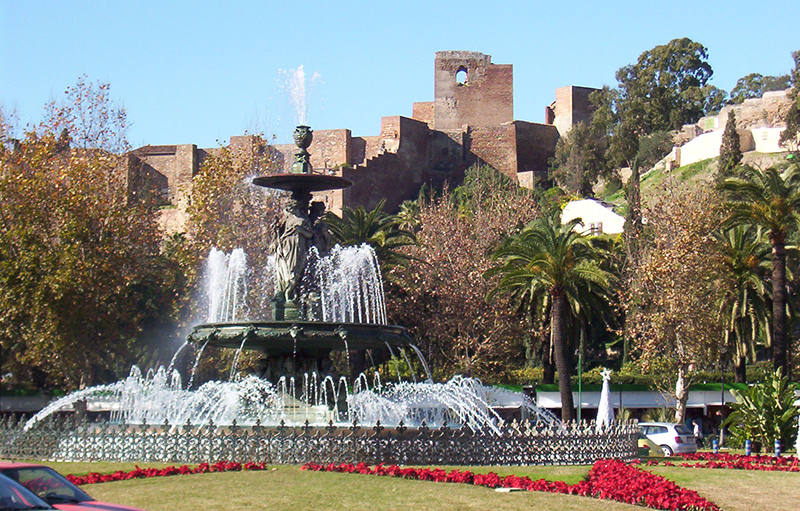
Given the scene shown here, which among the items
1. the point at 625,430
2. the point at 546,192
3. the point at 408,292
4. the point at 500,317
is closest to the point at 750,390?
the point at 625,430

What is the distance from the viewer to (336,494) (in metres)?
11.2

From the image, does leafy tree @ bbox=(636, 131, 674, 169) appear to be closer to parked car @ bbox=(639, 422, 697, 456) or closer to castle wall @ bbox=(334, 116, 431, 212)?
castle wall @ bbox=(334, 116, 431, 212)

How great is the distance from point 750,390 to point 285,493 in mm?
13477

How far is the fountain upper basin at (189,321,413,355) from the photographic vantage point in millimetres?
15281

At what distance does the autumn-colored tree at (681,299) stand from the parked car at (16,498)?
25584 millimetres

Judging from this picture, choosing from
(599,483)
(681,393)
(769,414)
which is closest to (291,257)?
(599,483)

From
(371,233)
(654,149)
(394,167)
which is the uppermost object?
(654,149)

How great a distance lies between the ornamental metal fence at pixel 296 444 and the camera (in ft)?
44.2

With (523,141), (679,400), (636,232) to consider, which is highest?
(523,141)

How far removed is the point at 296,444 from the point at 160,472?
1.83m

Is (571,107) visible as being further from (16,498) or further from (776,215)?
(16,498)

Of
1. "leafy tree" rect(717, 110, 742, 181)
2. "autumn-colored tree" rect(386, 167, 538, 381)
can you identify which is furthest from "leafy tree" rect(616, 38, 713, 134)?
"autumn-colored tree" rect(386, 167, 538, 381)

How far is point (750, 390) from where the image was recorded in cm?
2148

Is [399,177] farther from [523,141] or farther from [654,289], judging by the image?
[654,289]
